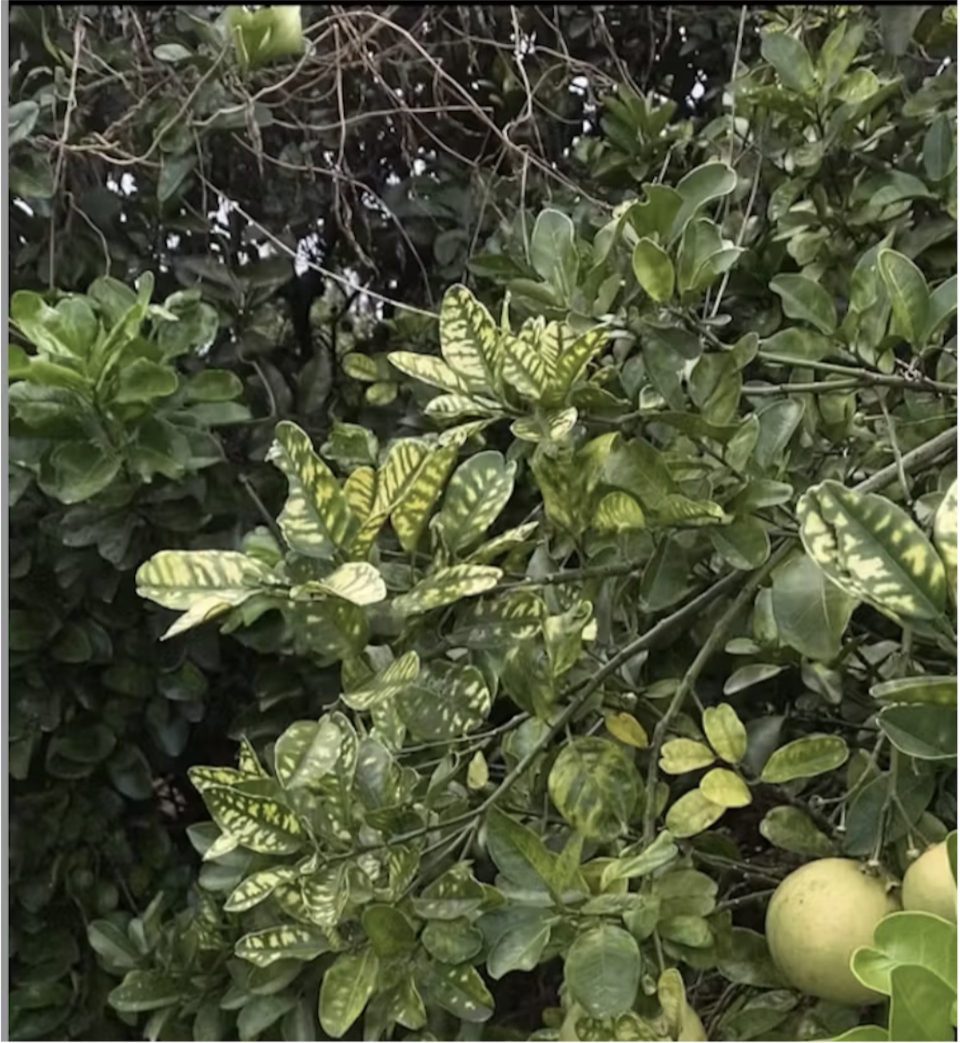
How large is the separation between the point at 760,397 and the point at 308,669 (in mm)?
657

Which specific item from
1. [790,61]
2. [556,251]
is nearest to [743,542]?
[556,251]

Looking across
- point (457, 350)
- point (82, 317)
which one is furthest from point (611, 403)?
point (82, 317)

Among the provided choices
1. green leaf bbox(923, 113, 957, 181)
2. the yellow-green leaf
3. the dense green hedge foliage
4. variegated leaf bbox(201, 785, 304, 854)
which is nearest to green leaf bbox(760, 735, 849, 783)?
the dense green hedge foliage

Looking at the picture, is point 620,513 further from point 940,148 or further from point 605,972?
point 940,148

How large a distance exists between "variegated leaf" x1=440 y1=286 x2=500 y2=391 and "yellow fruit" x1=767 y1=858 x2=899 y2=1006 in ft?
1.28

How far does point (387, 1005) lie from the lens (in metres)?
0.80

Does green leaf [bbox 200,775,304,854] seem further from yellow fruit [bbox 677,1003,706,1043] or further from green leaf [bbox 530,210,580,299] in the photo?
green leaf [bbox 530,210,580,299]

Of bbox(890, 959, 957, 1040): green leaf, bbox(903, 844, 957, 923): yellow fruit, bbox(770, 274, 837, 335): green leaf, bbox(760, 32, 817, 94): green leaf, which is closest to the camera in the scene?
bbox(890, 959, 957, 1040): green leaf

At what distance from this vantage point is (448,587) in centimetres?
70

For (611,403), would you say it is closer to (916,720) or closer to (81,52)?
(916,720)

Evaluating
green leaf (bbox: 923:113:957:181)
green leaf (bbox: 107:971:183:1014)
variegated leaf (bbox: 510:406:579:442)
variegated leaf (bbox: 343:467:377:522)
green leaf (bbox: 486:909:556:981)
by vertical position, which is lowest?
green leaf (bbox: 107:971:183:1014)

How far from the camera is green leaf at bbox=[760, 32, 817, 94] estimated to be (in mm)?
1076

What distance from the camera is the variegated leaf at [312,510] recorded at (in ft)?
2.26

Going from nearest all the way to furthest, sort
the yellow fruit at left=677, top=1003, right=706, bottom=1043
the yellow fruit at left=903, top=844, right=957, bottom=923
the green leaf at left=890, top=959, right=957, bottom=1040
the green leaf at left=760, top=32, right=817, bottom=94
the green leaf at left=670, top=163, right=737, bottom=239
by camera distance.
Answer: the green leaf at left=890, top=959, right=957, bottom=1040 < the yellow fruit at left=903, top=844, right=957, bottom=923 < the yellow fruit at left=677, top=1003, right=706, bottom=1043 < the green leaf at left=670, top=163, right=737, bottom=239 < the green leaf at left=760, top=32, right=817, bottom=94
